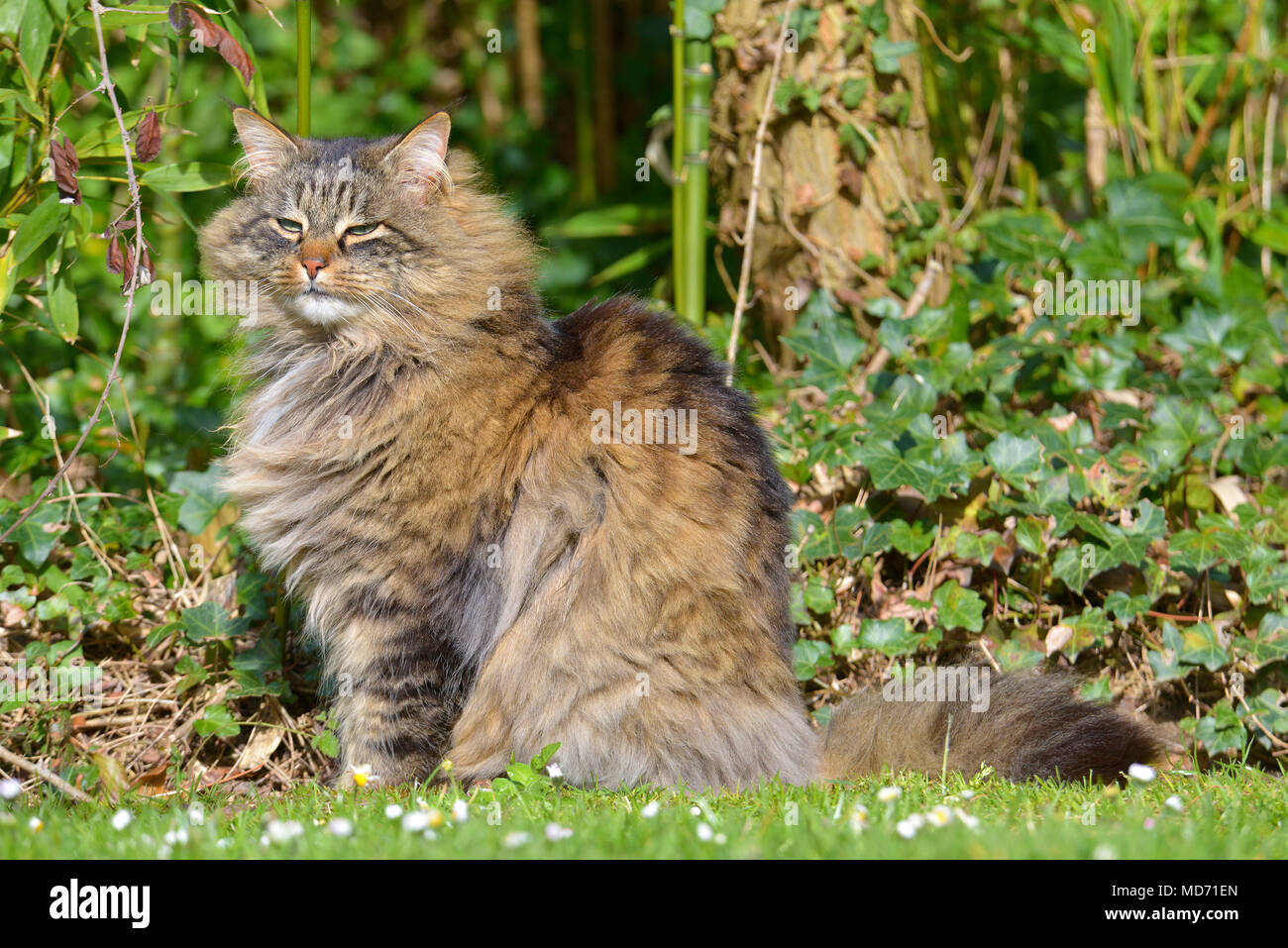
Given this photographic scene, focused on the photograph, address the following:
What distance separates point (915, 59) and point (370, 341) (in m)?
2.59

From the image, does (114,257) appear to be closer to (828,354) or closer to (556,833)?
(556,833)

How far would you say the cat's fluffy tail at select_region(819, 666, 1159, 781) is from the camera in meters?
2.79

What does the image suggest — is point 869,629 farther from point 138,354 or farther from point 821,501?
point 138,354

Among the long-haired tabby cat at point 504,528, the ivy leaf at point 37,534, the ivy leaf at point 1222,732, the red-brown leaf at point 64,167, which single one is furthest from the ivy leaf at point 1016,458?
the ivy leaf at point 37,534

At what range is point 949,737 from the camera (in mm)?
2902

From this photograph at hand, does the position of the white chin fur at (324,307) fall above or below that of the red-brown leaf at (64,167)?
below

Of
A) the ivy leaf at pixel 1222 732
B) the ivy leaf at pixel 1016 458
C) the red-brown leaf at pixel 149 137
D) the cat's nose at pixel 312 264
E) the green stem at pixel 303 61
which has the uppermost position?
the green stem at pixel 303 61

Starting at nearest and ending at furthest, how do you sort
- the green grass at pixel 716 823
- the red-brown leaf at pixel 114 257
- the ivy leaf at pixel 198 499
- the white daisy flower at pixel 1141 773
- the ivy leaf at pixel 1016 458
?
the green grass at pixel 716 823
the white daisy flower at pixel 1141 773
the red-brown leaf at pixel 114 257
the ivy leaf at pixel 1016 458
the ivy leaf at pixel 198 499

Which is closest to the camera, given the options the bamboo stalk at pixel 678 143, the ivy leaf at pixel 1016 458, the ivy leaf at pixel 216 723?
the ivy leaf at pixel 216 723

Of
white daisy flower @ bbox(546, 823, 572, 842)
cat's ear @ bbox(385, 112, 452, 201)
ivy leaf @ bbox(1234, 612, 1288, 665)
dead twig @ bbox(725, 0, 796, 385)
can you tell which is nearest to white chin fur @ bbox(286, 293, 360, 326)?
cat's ear @ bbox(385, 112, 452, 201)

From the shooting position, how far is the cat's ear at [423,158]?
2914 mm

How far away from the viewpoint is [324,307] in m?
2.83

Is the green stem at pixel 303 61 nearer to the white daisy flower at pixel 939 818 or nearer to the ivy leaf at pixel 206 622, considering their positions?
the ivy leaf at pixel 206 622

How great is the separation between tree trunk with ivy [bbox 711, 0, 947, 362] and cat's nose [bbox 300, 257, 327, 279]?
78.5 inches
